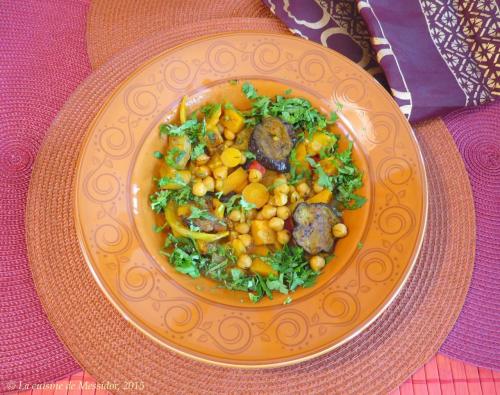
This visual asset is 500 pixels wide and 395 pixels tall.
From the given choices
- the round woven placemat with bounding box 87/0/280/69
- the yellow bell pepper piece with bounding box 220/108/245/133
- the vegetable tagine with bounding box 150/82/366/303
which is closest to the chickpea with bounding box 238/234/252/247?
the vegetable tagine with bounding box 150/82/366/303

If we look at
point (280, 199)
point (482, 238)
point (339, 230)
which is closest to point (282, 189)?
point (280, 199)

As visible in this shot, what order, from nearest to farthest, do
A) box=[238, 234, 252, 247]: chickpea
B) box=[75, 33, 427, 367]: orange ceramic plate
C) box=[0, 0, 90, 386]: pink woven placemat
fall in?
box=[75, 33, 427, 367]: orange ceramic plate < box=[0, 0, 90, 386]: pink woven placemat < box=[238, 234, 252, 247]: chickpea

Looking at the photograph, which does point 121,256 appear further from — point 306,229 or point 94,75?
point 94,75

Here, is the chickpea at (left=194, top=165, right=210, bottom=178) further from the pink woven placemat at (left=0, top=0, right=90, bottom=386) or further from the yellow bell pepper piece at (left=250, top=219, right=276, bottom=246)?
the pink woven placemat at (left=0, top=0, right=90, bottom=386)

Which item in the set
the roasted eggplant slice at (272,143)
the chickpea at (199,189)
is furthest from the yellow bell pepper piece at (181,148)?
the roasted eggplant slice at (272,143)

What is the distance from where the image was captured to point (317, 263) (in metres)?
1.68

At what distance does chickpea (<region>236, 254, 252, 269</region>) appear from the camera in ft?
5.58

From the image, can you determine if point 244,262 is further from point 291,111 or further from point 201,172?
point 291,111

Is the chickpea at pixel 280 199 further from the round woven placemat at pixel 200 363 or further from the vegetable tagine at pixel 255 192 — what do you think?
the round woven placemat at pixel 200 363

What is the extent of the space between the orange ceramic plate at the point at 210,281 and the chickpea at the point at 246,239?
20cm

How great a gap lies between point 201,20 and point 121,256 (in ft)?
3.94

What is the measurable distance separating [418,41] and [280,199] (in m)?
1.05

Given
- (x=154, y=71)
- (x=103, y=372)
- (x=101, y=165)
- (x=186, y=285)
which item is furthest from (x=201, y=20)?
(x=103, y=372)

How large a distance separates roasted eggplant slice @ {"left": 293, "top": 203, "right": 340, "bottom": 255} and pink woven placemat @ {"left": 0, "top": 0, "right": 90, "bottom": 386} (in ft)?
3.08
